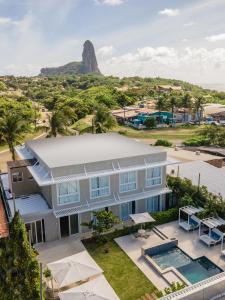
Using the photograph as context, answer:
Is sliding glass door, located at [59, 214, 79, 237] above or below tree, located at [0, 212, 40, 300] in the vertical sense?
below

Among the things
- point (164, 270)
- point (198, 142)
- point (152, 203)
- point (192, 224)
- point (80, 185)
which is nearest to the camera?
point (164, 270)

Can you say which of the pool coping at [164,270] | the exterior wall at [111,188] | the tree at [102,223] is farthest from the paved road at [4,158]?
the pool coping at [164,270]

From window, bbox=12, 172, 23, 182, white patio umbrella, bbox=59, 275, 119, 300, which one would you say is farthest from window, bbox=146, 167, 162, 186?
white patio umbrella, bbox=59, 275, 119, 300

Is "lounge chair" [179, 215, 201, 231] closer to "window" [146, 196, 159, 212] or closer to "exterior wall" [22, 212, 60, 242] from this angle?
"window" [146, 196, 159, 212]

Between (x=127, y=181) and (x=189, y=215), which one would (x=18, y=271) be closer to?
(x=127, y=181)

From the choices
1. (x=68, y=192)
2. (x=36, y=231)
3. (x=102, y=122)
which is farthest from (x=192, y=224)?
(x=102, y=122)

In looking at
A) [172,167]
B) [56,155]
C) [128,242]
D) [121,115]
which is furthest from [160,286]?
[121,115]

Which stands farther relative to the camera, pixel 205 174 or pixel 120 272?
pixel 205 174
